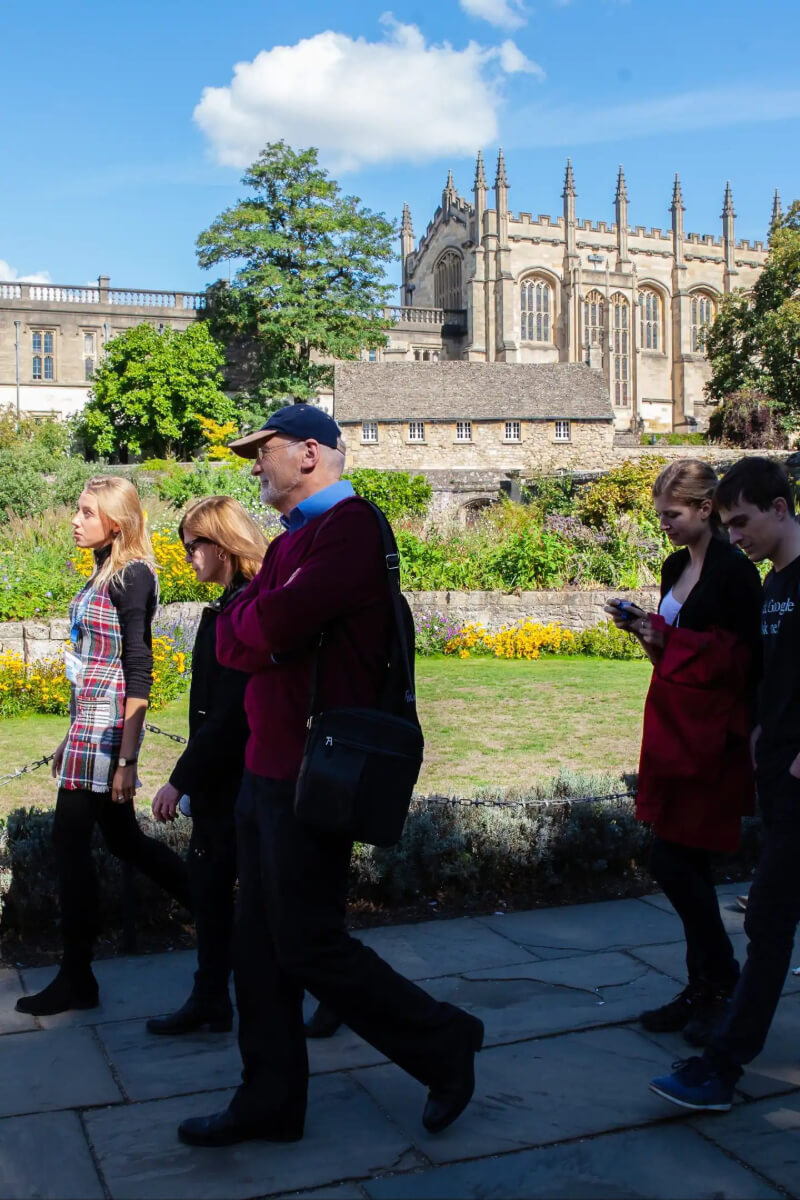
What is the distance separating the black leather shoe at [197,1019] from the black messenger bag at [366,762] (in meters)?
1.22

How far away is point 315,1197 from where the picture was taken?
251cm

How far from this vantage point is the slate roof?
1636 inches

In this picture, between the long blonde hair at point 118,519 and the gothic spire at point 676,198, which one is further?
the gothic spire at point 676,198

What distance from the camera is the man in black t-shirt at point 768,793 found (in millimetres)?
2895

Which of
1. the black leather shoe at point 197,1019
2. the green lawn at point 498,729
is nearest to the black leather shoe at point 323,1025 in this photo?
the black leather shoe at point 197,1019

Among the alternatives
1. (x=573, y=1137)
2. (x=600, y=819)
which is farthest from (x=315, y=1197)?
(x=600, y=819)

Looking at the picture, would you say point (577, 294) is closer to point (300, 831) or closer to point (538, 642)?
point (538, 642)

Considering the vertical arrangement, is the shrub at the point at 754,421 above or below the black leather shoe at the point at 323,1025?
above

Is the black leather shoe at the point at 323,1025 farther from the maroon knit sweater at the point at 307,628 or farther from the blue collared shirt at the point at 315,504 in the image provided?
the blue collared shirt at the point at 315,504

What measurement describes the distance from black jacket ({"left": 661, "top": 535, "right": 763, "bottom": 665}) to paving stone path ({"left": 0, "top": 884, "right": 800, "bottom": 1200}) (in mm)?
1245

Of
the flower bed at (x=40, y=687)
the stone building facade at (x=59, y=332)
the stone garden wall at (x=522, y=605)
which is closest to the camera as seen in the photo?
the flower bed at (x=40, y=687)

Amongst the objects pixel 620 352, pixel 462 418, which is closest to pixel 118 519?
pixel 462 418

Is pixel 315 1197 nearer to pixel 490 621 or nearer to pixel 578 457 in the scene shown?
pixel 490 621

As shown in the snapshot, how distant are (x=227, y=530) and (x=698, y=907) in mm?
1848
